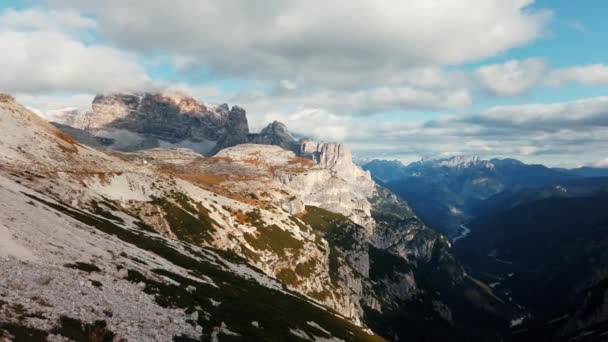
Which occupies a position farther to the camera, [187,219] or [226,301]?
[187,219]

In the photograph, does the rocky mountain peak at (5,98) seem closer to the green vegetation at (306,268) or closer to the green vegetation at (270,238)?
the green vegetation at (270,238)

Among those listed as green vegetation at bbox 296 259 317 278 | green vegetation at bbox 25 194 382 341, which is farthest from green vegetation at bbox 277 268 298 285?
green vegetation at bbox 25 194 382 341

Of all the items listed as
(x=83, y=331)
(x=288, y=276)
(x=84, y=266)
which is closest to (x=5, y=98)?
(x=288, y=276)

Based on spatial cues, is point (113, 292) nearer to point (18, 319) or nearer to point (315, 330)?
point (18, 319)

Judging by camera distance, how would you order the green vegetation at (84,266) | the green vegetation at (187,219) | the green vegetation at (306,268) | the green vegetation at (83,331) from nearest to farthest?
the green vegetation at (83,331), the green vegetation at (84,266), the green vegetation at (187,219), the green vegetation at (306,268)

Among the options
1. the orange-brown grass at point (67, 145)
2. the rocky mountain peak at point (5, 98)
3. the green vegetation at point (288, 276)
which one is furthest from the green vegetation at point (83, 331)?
the rocky mountain peak at point (5, 98)

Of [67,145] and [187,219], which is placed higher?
[67,145]

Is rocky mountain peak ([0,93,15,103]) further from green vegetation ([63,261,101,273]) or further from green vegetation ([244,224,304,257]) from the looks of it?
green vegetation ([63,261,101,273])

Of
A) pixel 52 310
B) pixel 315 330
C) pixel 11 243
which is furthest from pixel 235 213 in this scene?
pixel 52 310

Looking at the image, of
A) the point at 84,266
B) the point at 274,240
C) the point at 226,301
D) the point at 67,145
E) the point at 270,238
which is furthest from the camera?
the point at 274,240

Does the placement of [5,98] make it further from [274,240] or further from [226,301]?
[226,301]

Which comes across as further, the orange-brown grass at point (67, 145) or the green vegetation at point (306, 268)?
the green vegetation at point (306, 268)
